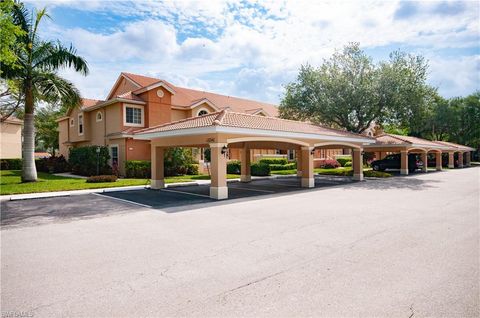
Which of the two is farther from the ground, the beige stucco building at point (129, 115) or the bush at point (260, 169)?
the beige stucco building at point (129, 115)

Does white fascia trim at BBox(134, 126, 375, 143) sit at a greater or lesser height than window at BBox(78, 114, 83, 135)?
lesser

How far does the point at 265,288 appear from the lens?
15.2ft

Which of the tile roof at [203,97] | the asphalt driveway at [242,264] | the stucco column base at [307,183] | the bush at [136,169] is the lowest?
the asphalt driveway at [242,264]

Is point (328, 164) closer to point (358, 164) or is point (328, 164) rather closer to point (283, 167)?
point (283, 167)

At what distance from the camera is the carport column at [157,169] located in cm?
1809

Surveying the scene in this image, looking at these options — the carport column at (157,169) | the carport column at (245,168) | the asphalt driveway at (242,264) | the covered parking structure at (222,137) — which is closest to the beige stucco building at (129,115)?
the carport column at (245,168)

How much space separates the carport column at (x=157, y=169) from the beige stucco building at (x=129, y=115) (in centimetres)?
585

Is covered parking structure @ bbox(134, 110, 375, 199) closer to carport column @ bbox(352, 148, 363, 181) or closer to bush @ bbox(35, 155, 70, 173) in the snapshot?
carport column @ bbox(352, 148, 363, 181)

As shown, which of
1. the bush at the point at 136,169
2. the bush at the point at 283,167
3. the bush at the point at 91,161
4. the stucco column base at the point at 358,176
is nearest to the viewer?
the bush at the point at 136,169

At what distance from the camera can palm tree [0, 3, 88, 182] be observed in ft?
58.4

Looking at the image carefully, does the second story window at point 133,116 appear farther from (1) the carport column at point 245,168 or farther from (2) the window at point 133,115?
(1) the carport column at point 245,168

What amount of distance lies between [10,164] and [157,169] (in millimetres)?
23387

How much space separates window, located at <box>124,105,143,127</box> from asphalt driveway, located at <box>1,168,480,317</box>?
593 inches

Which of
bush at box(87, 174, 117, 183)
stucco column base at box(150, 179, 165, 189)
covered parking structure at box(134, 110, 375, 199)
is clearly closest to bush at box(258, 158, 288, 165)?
covered parking structure at box(134, 110, 375, 199)
